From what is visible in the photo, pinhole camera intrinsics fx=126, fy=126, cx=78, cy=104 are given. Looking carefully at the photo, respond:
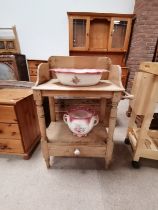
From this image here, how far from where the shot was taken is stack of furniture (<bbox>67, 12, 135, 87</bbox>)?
224cm

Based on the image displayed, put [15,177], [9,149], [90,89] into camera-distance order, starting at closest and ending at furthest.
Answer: [90,89] → [15,177] → [9,149]

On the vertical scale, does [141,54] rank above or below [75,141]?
above

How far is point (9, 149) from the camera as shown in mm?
961

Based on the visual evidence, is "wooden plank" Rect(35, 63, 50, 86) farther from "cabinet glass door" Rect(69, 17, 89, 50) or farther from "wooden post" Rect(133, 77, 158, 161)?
"cabinet glass door" Rect(69, 17, 89, 50)

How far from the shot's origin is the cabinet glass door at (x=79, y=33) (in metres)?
2.28

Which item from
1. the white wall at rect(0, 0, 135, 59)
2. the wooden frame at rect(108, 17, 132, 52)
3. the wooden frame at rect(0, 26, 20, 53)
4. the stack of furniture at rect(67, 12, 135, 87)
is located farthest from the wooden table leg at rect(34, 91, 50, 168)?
the wooden frame at rect(0, 26, 20, 53)

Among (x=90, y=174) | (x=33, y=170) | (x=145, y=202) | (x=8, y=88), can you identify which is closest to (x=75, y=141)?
(x=90, y=174)

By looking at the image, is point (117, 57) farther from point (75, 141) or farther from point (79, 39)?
point (75, 141)

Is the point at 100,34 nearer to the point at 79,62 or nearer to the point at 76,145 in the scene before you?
the point at 79,62

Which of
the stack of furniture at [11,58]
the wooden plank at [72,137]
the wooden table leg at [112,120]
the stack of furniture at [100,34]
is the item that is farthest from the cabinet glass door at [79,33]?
the wooden table leg at [112,120]

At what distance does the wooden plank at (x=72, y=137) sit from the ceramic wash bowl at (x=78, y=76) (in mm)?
393

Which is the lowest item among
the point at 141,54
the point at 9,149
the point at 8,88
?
the point at 9,149

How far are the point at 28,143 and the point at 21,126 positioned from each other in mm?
184

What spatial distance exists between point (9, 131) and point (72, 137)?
1.48 ft
